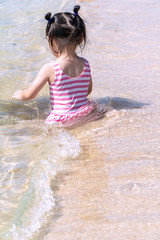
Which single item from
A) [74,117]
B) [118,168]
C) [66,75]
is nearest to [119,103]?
[74,117]

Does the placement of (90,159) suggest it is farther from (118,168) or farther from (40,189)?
(40,189)

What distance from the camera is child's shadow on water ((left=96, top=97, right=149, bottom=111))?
11.6 ft

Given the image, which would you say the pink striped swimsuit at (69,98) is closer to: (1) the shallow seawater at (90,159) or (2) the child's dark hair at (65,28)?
(1) the shallow seawater at (90,159)

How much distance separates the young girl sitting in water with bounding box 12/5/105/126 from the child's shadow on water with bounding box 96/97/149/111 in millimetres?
287

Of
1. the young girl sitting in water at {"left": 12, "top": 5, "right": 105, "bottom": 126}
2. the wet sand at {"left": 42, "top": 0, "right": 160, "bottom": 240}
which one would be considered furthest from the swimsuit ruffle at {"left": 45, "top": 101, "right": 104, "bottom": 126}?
the wet sand at {"left": 42, "top": 0, "right": 160, "bottom": 240}

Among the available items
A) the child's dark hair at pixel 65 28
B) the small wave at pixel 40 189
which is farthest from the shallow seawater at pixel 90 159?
Answer: the child's dark hair at pixel 65 28

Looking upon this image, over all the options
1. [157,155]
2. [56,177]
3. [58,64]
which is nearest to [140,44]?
[58,64]

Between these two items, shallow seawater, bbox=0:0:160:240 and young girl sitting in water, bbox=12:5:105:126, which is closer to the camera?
shallow seawater, bbox=0:0:160:240

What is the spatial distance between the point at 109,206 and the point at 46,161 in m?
0.65

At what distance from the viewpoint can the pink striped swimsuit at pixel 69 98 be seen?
3.15 metres

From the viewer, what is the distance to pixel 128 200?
2.03m

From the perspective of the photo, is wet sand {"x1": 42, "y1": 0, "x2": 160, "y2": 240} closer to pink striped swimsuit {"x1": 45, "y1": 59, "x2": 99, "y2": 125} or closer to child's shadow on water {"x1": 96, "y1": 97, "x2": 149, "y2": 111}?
child's shadow on water {"x1": 96, "y1": 97, "x2": 149, "y2": 111}

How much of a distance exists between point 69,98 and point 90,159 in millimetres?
813

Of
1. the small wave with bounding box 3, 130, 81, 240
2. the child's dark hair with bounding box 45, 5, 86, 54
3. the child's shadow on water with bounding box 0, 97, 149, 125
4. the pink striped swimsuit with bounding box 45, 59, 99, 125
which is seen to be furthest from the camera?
the child's shadow on water with bounding box 0, 97, 149, 125
